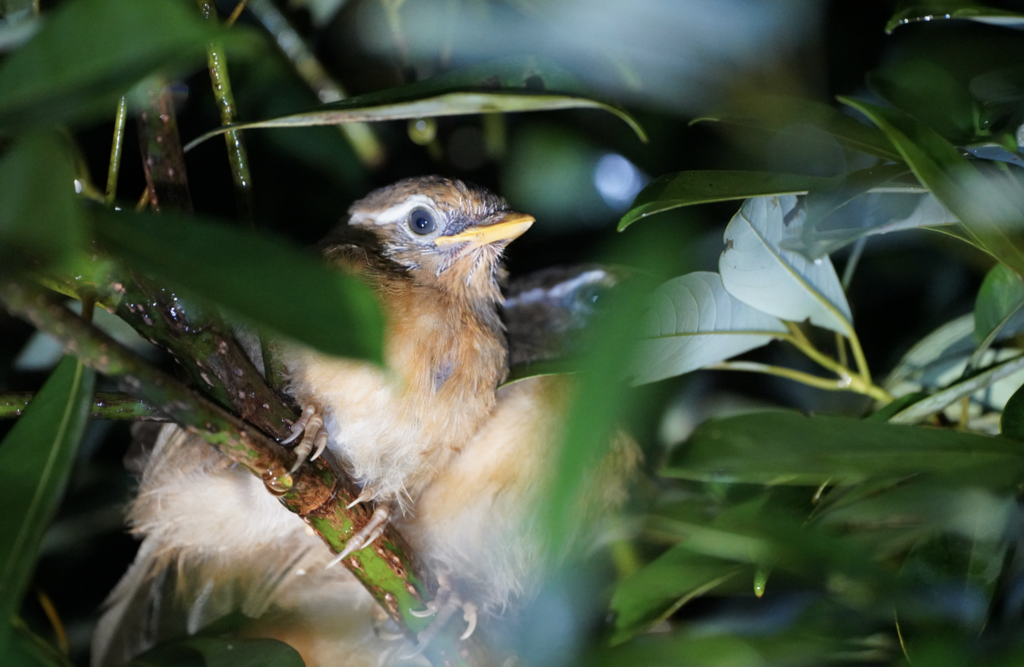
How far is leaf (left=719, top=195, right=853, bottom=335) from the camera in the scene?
3.25 ft

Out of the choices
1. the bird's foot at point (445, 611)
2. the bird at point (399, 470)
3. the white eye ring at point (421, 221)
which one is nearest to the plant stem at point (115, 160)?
A: the bird at point (399, 470)

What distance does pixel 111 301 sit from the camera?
2.40 feet

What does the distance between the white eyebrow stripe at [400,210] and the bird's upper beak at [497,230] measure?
11cm

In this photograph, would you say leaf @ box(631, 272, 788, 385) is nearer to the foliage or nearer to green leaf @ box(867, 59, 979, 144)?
the foliage

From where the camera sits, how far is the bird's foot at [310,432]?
937 millimetres

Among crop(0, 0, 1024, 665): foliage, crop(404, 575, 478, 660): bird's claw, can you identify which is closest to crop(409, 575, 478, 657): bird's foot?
crop(404, 575, 478, 660): bird's claw

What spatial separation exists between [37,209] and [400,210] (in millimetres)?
1121

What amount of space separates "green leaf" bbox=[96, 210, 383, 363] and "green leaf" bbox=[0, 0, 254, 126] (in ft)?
0.27

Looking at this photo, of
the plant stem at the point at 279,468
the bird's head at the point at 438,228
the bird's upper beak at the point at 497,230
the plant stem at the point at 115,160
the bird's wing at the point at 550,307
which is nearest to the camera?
the plant stem at the point at 279,468

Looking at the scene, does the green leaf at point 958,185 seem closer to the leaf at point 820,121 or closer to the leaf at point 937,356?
the leaf at point 820,121

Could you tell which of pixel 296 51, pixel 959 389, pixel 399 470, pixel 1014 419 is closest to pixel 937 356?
pixel 959 389

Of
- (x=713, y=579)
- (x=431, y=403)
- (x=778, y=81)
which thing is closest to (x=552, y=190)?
(x=778, y=81)

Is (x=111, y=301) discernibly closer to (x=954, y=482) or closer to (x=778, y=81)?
(x=954, y=482)

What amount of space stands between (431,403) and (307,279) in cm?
71
